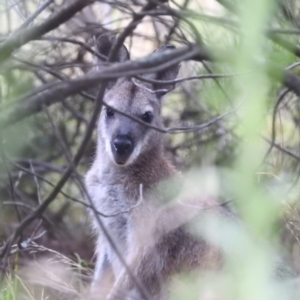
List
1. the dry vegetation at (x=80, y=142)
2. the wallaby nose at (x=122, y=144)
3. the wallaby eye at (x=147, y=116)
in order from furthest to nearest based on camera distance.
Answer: the wallaby eye at (x=147, y=116) → the wallaby nose at (x=122, y=144) → the dry vegetation at (x=80, y=142)

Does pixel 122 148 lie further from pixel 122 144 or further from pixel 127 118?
pixel 127 118

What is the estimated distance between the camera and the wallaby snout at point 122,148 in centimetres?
391

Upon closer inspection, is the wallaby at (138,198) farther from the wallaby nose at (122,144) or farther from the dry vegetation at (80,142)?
the dry vegetation at (80,142)

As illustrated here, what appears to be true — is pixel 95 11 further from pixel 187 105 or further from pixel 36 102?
pixel 36 102

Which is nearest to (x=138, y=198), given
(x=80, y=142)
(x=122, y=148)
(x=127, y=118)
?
(x=122, y=148)

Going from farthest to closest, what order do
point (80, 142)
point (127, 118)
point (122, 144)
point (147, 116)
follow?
point (80, 142)
point (147, 116)
point (127, 118)
point (122, 144)

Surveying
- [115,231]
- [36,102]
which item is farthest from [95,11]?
[36,102]

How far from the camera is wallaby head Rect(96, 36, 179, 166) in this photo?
155 inches

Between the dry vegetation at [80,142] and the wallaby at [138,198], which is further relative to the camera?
the wallaby at [138,198]

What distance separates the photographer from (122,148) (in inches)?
154

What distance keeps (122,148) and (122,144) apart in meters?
0.03

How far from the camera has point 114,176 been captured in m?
4.23

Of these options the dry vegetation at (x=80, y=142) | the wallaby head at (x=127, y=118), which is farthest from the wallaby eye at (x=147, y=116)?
the dry vegetation at (x=80, y=142)

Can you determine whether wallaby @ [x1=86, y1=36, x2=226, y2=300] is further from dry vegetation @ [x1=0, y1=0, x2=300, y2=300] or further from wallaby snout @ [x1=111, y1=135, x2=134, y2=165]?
dry vegetation @ [x1=0, y1=0, x2=300, y2=300]
